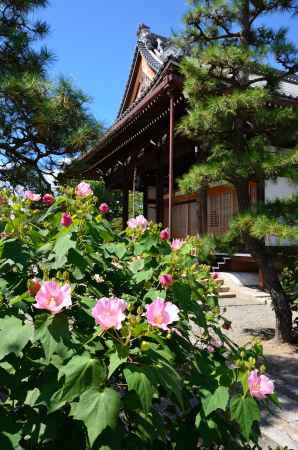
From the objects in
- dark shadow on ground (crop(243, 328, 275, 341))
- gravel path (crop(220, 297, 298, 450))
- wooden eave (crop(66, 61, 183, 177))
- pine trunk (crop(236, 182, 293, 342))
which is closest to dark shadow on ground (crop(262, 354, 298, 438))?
gravel path (crop(220, 297, 298, 450))

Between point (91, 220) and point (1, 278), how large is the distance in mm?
402

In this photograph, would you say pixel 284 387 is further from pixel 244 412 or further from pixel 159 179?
pixel 159 179

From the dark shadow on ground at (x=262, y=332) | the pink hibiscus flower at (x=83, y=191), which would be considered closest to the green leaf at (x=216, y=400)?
the pink hibiscus flower at (x=83, y=191)

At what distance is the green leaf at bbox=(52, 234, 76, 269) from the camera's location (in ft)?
4.16

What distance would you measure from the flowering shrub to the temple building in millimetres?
3914

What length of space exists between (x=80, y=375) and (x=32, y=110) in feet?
16.3

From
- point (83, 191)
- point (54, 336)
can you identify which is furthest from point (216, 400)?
point (83, 191)

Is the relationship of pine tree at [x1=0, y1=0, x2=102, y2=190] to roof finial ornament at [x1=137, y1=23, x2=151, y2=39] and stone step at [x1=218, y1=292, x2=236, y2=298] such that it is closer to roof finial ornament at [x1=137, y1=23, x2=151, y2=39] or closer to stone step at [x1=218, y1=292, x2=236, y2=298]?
stone step at [x1=218, y1=292, x2=236, y2=298]

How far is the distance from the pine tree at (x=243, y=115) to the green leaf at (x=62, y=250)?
2.90 metres

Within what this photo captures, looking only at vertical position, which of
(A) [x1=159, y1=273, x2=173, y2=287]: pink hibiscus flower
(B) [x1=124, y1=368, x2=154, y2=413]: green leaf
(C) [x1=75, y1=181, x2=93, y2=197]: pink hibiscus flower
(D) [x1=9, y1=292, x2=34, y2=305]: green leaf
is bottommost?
(B) [x1=124, y1=368, x2=154, y2=413]: green leaf

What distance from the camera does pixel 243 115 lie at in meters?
4.52

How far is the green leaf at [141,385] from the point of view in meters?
0.96

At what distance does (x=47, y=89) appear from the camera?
541cm

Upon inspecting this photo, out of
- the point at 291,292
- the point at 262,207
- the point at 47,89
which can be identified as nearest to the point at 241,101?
the point at 262,207
